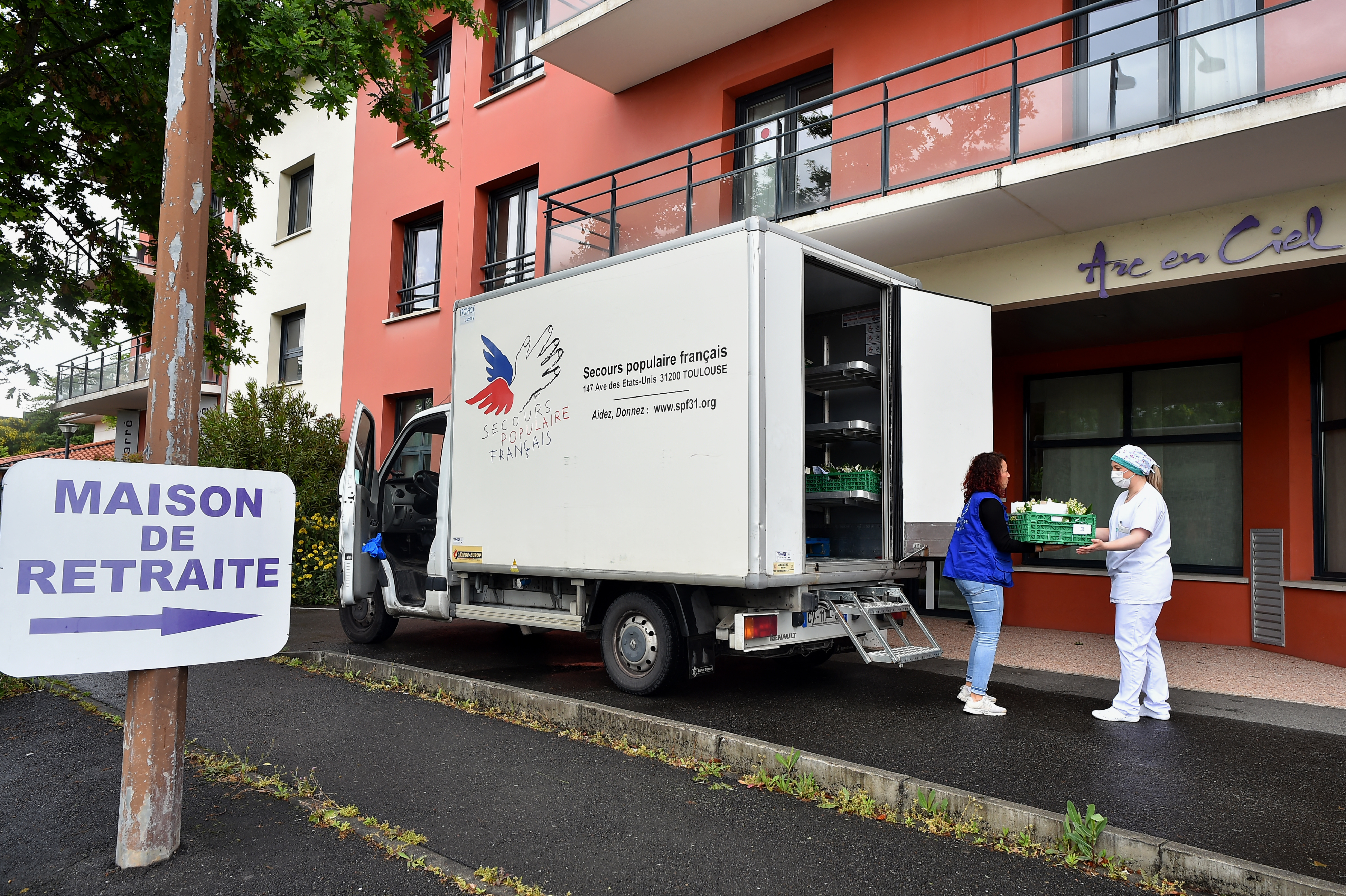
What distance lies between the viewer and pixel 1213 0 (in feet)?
23.5

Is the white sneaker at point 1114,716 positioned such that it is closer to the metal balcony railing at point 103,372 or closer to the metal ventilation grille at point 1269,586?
the metal ventilation grille at point 1269,586

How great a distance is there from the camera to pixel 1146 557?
230 inches

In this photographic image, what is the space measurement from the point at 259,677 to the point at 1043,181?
754cm

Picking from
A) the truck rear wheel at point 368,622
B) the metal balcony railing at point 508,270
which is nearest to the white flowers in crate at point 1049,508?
the truck rear wheel at point 368,622

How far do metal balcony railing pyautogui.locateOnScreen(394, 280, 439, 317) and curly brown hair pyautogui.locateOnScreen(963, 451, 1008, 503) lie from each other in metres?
10.9

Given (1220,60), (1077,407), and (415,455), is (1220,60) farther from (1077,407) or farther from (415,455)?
(415,455)

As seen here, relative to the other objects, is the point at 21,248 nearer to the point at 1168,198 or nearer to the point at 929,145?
the point at 929,145

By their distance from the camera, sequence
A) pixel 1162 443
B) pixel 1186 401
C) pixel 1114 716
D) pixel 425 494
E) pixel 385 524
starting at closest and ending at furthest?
1. pixel 1114 716
2. pixel 385 524
3. pixel 425 494
4. pixel 1186 401
5. pixel 1162 443

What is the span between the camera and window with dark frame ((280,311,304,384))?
59.9 ft

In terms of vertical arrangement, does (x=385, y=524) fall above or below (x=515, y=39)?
below

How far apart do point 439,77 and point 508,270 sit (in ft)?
14.6

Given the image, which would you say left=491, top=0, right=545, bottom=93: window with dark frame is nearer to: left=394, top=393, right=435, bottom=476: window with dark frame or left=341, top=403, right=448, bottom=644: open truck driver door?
left=394, top=393, right=435, bottom=476: window with dark frame

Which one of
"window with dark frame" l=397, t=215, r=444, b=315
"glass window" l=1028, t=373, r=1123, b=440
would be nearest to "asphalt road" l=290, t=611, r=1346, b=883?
"glass window" l=1028, t=373, r=1123, b=440

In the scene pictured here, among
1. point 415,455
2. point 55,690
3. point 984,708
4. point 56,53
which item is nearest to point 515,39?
point 56,53
